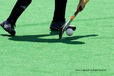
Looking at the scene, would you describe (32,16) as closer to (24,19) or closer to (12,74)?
(24,19)

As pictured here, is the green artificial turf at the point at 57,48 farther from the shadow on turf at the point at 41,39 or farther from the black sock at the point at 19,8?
the black sock at the point at 19,8

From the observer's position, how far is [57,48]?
6.00 metres

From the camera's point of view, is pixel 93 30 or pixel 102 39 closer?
pixel 102 39

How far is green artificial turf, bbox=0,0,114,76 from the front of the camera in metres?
4.87

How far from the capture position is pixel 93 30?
744 cm

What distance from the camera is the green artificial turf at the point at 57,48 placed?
16.0 feet

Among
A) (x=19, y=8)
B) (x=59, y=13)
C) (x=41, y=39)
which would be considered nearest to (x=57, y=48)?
(x=41, y=39)

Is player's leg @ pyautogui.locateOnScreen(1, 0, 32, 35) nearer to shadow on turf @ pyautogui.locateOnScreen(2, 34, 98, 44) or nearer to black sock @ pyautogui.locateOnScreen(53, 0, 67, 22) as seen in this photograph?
shadow on turf @ pyautogui.locateOnScreen(2, 34, 98, 44)

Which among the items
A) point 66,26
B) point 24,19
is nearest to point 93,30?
point 66,26

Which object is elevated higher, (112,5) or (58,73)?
(58,73)

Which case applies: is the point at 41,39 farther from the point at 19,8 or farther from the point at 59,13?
the point at 59,13

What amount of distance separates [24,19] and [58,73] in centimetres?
393

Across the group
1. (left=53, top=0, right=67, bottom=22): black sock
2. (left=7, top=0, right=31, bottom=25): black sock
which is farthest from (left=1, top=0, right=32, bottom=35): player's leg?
(left=53, top=0, right=67, bottom=22): black sock

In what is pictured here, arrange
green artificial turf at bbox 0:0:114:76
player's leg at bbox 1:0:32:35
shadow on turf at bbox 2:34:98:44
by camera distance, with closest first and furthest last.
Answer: green artificial turf at bbox 0:0:114:76
shadow on turf at bbox 2:34:98:44
player's leg at bbox 1:0:32:35
